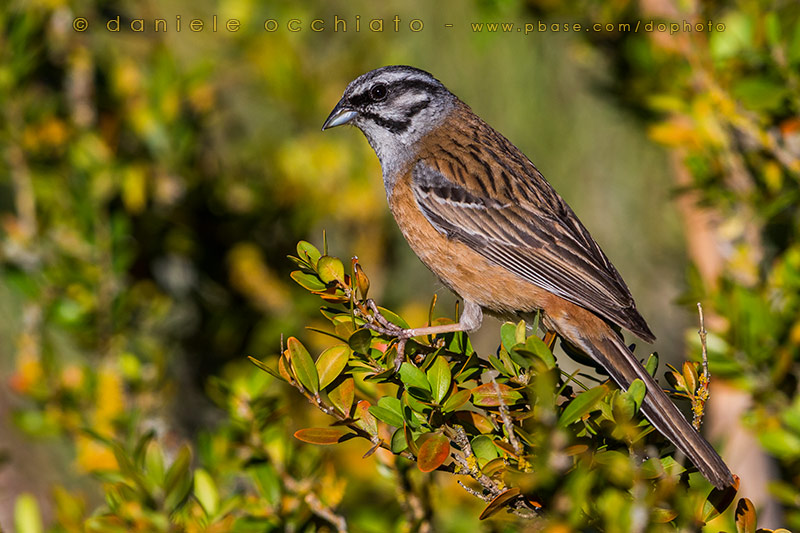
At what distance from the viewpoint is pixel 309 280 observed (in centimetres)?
205

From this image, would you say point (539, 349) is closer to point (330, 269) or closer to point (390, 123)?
point (330, 269)

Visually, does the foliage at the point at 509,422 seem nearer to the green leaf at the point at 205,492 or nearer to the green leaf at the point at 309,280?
the green leaf at the point at 309,280

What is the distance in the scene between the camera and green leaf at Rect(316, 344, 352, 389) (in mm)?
2018

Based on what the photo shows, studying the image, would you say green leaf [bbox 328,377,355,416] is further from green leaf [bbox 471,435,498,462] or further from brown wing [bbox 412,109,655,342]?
brown wing [bbox 412,109,655,342]

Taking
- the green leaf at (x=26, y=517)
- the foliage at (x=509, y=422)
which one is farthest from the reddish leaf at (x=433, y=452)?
the green leaf at (x=26, y=517)

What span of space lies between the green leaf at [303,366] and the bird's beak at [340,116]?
5.42ft

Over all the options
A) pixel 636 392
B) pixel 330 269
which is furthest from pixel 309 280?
pixel 636 392

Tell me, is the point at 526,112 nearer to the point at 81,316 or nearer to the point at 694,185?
the point at 694,185

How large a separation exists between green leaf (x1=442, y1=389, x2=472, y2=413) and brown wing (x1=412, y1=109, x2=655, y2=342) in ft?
3.63

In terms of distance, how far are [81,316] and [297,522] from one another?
1.51 m

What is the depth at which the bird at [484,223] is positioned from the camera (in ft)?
9.38

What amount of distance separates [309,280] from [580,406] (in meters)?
0.75

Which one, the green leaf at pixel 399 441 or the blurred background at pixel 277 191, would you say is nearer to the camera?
the green leaf at pixel 399 441

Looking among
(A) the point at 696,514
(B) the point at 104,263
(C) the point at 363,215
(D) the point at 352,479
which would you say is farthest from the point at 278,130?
(A) the point at 696,514
